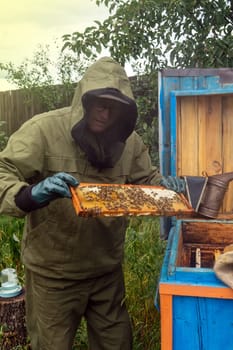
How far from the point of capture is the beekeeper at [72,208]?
237cm

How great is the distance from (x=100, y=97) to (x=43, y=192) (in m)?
0.60

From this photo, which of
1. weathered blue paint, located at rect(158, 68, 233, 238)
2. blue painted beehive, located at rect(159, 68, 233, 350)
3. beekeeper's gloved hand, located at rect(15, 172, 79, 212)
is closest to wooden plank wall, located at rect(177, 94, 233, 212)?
blue painted beehive, located at rect(159, 68, 233, 350)

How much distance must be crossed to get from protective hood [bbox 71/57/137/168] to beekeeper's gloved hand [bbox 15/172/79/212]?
0.34 m

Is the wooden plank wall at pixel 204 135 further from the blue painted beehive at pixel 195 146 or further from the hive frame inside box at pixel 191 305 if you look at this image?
the hive frame inside box at pixel 191 305

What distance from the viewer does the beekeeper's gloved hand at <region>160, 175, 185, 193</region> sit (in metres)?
2.55

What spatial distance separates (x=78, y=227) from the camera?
2.45 m

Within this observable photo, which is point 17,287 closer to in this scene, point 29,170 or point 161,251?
point 161,251

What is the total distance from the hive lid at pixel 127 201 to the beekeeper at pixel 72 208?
0.62 feet

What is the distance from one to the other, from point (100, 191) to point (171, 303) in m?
0.63

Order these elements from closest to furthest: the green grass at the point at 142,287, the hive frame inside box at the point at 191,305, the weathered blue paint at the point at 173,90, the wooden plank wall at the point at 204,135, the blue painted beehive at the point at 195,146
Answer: the hive frame inside box at the point at 191,305
the blue painted beehive at the point at 195,146
the weathered blue paint at the point at 173,90
the wooden plank wall at the point at 204,135
the green grass at the point at 142,287

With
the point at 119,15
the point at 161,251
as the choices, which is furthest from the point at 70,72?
the point at 161,251

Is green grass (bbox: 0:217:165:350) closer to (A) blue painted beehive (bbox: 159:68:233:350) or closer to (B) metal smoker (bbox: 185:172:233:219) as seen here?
(A) blue painted beehive (bbox: 159:68:233:350)

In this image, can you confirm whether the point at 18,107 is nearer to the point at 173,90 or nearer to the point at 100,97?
the point at 173,90

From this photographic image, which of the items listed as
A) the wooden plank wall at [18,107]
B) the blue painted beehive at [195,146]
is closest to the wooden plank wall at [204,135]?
the blue painted beehive at [195,146]
